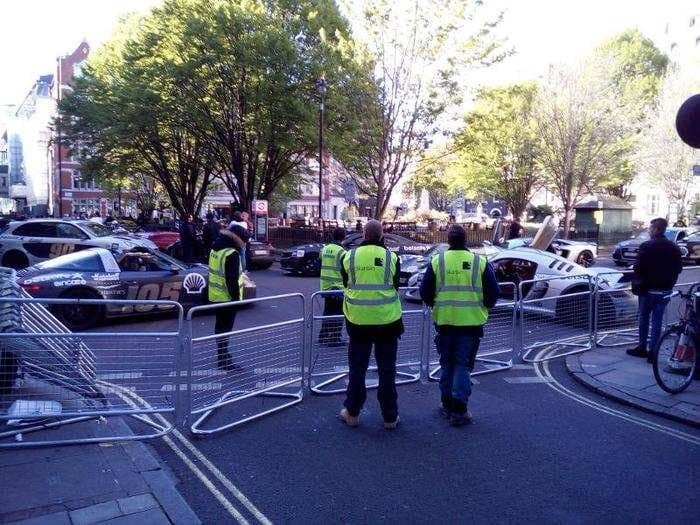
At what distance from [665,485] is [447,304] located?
2.20 m

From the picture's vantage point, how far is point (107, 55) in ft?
110

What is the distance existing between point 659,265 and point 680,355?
1.77 metres

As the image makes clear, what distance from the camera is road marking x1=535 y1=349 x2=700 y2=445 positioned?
18.5 ft

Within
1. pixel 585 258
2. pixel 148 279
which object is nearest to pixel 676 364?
pixel 148 279

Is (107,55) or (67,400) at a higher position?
(107,55)

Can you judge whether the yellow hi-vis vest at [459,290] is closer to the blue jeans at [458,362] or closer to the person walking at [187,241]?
the blue jeans at [458,362]

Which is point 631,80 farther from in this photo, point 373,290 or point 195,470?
point 195,470

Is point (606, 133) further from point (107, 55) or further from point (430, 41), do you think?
point (107, 55)

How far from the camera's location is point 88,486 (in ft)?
13.9

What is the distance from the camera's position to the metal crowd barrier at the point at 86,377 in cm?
498

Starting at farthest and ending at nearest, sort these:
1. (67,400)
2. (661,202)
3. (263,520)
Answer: (661,202) → (67,400) → (263,520)

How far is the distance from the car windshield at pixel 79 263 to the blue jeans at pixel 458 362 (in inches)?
282

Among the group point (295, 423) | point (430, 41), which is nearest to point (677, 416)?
point (295, 423)

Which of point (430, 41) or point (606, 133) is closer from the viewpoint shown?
point (430, 41)
